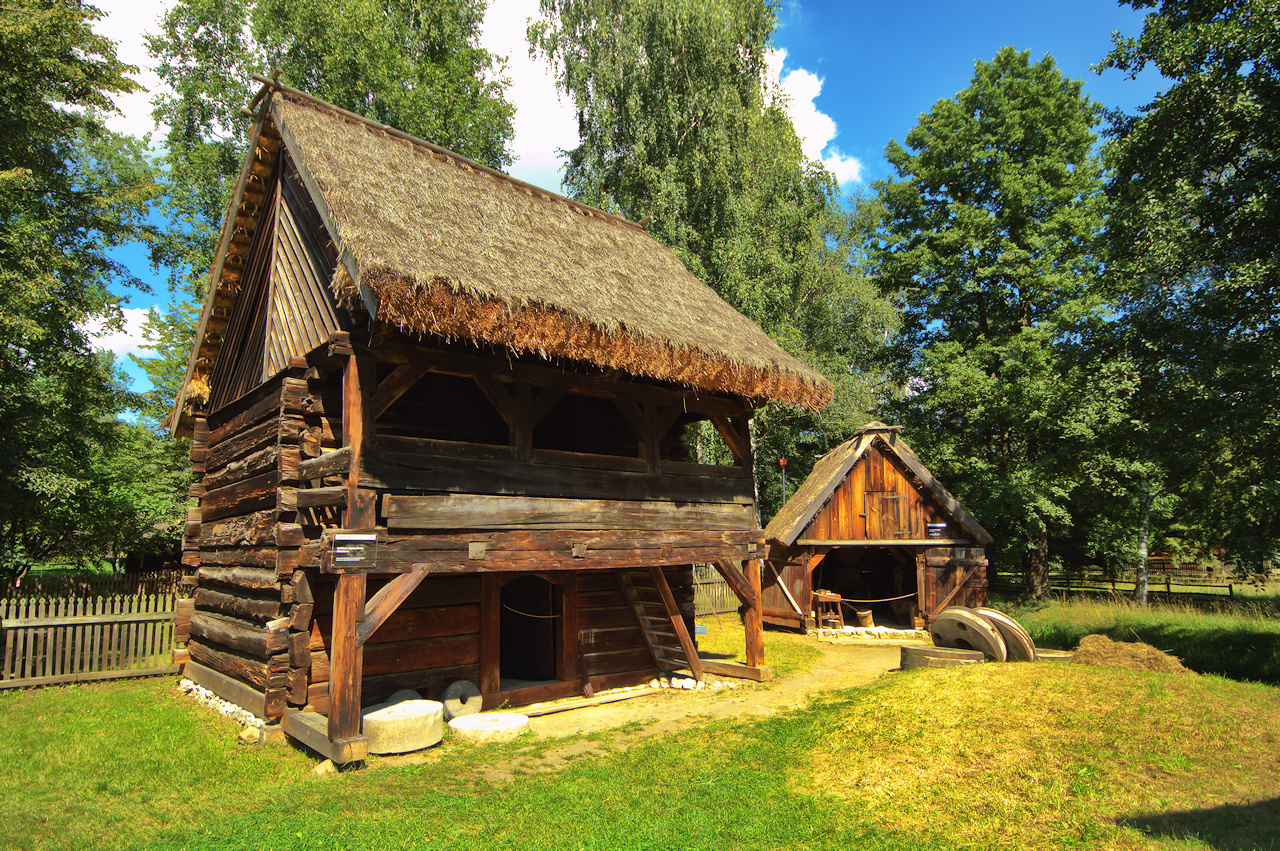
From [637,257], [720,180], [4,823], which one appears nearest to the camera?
[4,823]

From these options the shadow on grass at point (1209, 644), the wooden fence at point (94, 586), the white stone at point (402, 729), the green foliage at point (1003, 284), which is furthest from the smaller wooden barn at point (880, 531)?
the wooden fence at point (94, 586)

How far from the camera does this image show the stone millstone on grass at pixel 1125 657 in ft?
31.3

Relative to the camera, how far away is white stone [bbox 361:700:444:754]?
7137mm

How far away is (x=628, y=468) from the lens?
959cm

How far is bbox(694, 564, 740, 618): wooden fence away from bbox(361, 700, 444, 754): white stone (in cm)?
1251

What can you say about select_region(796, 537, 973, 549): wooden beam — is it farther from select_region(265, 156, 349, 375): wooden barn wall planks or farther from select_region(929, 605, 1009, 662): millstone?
select_region(265, 156, 349, 375): wooden barn wall planks

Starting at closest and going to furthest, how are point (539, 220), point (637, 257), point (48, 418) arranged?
point (539, 220)
point (637, 257)
point (48, 418)

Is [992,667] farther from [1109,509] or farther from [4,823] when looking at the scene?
[1109,509]

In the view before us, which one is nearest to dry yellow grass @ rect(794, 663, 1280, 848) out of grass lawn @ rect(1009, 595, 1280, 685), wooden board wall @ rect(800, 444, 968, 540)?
grass lawn @ rect(1009, 595, 1280, 685)

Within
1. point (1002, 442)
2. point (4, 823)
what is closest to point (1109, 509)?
point (1002, 442)

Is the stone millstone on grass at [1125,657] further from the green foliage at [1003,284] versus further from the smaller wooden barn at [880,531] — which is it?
the green foliage at [1003,284]

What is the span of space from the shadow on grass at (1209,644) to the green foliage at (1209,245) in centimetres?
143

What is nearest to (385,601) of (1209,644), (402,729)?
(402,729)

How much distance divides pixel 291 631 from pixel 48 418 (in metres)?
12.5
